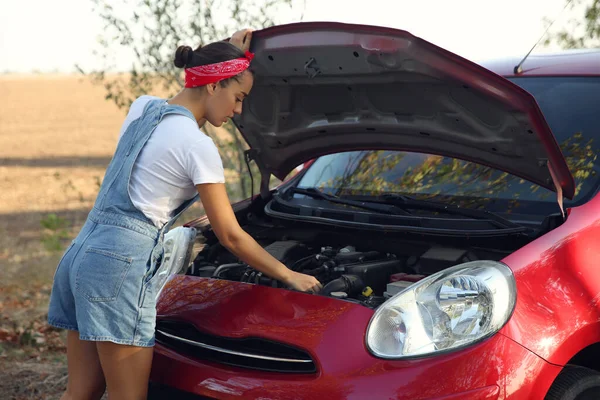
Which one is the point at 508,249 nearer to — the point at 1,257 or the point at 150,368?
the point at 150,368

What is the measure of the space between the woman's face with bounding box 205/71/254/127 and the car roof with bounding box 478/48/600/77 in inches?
61.9

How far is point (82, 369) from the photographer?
2918 mm

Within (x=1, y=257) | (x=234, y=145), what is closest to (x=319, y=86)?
(x=234, y=145)

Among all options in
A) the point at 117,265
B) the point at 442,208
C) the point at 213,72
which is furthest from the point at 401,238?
the point at 117,265

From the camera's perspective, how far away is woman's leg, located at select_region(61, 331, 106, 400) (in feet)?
9.54

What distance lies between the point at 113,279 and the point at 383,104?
56.6 inches

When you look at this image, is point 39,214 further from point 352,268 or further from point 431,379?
point 431,379

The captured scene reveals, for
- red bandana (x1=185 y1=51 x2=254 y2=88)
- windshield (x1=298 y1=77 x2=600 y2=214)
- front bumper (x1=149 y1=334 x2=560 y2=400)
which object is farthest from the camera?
windshield (x1=298 y1=77 x2=600 y2=214)

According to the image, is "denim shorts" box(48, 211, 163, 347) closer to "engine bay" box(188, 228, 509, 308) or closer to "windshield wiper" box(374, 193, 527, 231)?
"engine bay" box(188, 228, 509, 308)

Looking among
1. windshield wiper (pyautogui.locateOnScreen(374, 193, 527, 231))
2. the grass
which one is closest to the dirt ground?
the grass

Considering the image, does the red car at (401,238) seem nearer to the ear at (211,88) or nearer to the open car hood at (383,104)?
the open car hood at (383,104)

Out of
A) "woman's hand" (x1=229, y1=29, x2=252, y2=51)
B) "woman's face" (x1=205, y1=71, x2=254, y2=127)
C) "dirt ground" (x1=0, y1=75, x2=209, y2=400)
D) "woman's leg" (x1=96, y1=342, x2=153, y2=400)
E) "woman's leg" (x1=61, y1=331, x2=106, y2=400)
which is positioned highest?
"woman's hand" (x1=229, y1=29, x2=252, y2=51)

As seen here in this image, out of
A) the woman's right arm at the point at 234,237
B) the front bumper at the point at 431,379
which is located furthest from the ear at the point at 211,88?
the front bumper at the point at 431,379

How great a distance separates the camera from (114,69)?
7.51m
